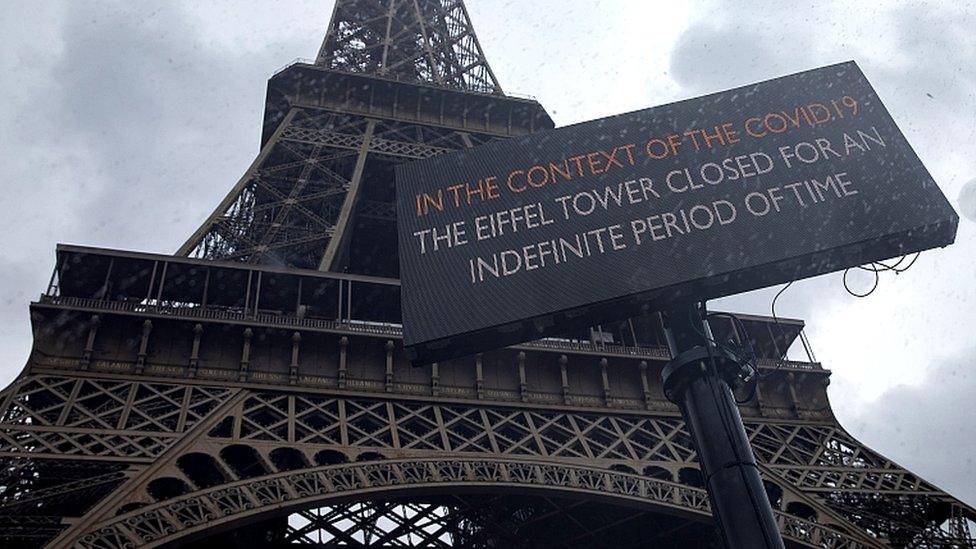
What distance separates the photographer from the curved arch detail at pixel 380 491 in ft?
43.6

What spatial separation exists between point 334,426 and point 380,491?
2.30 metres

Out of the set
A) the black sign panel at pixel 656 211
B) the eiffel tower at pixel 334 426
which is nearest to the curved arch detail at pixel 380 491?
the eiffel tower at pixel 334 426

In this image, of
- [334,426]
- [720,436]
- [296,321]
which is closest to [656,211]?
[720,436]

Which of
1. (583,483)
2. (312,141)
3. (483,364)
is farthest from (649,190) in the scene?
(312,141)

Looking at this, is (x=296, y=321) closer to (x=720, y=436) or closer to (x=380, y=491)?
(x=380, y=491)

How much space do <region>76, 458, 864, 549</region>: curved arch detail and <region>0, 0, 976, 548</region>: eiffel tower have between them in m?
0.04

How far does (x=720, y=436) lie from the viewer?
7.07 meters

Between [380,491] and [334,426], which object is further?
[334,426]

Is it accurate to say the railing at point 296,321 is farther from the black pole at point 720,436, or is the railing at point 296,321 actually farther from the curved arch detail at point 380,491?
the black pole at point 720,436

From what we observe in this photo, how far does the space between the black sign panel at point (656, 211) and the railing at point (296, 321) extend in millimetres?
7605

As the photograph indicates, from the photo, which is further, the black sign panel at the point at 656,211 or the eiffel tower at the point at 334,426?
the eiffel tower at the point at 334,426

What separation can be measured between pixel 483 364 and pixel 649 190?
37.5ft

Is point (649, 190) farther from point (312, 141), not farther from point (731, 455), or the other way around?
point (312, 141)

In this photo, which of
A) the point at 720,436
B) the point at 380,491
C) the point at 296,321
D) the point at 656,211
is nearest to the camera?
the point at 720,436
